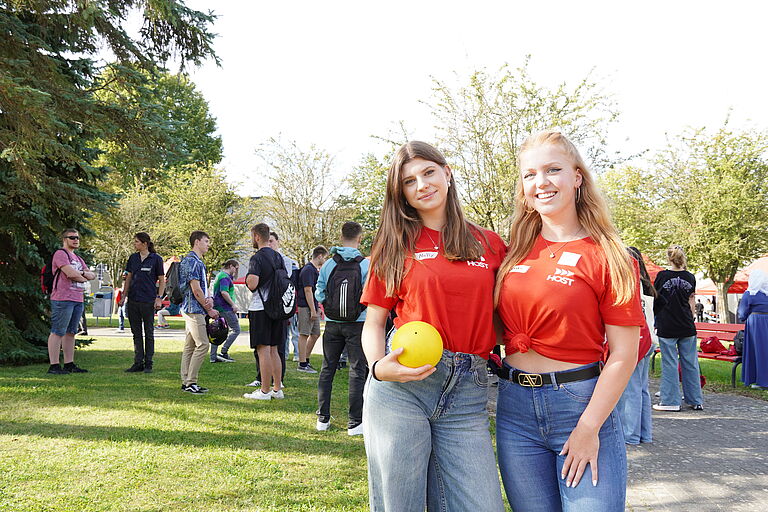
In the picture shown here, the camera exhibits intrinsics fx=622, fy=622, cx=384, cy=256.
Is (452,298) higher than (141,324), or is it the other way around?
(452,298)

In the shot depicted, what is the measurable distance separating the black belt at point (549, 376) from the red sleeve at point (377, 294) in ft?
1.91

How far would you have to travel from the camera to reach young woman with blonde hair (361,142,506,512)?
248 cm

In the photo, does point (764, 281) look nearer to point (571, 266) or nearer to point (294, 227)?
point (571, 266)

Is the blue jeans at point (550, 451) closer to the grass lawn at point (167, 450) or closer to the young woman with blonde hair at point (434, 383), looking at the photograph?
the young woman with blonde hair at point (434, 383)

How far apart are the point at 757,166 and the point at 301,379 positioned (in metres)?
25.1

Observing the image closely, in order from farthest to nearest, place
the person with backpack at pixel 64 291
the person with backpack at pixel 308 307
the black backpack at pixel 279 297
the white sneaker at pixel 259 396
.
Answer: the person with backpack at pixel 308 307 < the person with backpack at pixel 64 291 < the white sneaker at pixel 259 396 < the black backpack at pixel 279 297

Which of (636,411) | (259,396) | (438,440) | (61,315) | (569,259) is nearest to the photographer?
(569,259)

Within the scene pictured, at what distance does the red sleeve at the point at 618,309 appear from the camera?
2.31 metres

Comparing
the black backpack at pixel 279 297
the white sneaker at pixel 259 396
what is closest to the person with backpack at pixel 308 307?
the white sneaker at pixel 259 396

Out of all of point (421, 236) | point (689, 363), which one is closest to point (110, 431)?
point (421, 236)

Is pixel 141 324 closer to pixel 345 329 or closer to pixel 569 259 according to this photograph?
pixel 345 329

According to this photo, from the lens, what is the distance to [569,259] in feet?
8.01

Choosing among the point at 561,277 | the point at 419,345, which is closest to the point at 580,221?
the point at 561,277

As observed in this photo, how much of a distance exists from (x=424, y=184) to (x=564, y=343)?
0.90 meters
